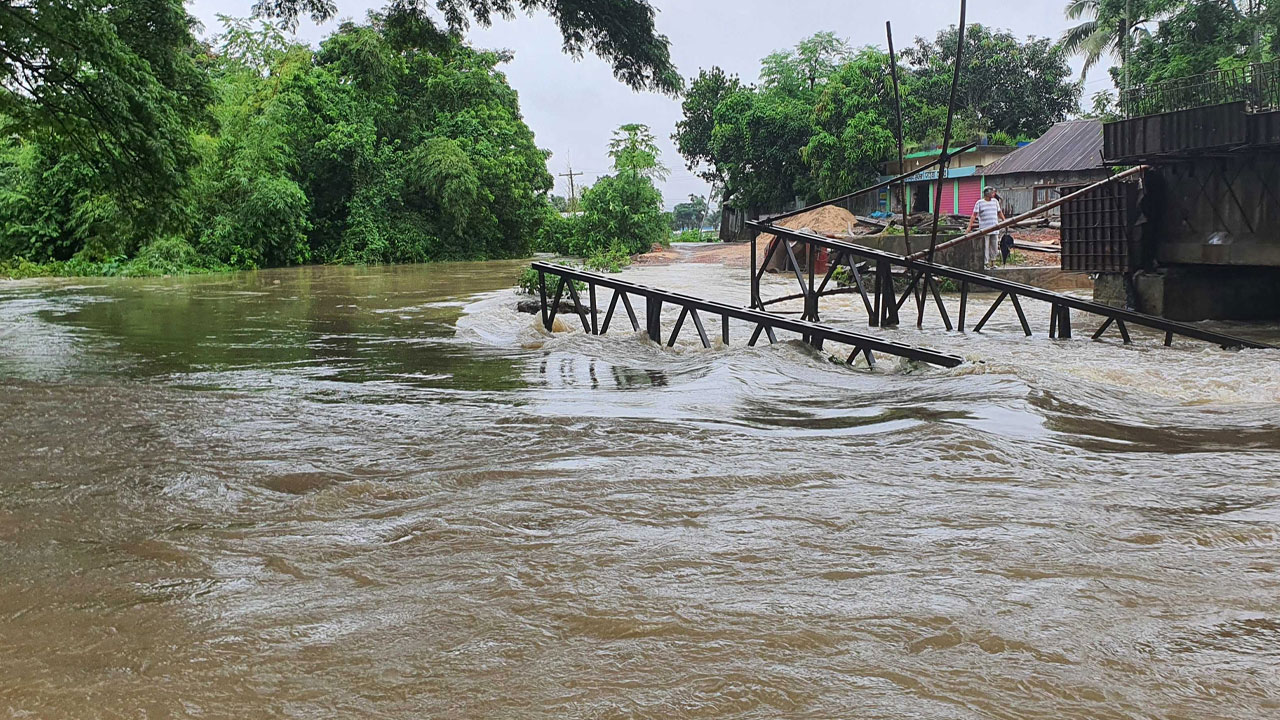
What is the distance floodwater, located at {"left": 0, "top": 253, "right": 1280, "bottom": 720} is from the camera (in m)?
2.95

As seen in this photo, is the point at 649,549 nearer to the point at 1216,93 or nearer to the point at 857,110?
the point at 1216,93

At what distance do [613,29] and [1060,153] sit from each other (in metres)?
25.2

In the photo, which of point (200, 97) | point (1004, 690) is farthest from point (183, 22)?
point (1004, 690)

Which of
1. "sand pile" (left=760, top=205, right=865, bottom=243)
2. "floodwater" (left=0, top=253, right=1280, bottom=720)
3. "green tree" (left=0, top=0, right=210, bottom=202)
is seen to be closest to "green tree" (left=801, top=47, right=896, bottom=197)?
"sand pile" (left=760, top=205, right=865, bottom=243)

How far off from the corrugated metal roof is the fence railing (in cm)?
1610

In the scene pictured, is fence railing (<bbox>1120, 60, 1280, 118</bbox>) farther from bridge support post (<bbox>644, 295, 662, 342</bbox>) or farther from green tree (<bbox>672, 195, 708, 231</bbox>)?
green tree (<bbox>672, 195, 708, 231</bbox>)

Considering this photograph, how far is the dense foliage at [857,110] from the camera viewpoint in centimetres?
3844

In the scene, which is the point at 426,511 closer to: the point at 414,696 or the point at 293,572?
the point at 293,572

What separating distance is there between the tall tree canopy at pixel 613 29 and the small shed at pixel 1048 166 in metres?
22.1

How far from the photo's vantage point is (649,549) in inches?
165

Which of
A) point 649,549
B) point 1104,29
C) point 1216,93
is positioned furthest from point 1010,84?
point 649,549

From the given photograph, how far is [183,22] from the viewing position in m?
14.5

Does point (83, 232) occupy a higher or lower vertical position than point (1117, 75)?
lower

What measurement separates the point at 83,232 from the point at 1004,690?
3488cm
